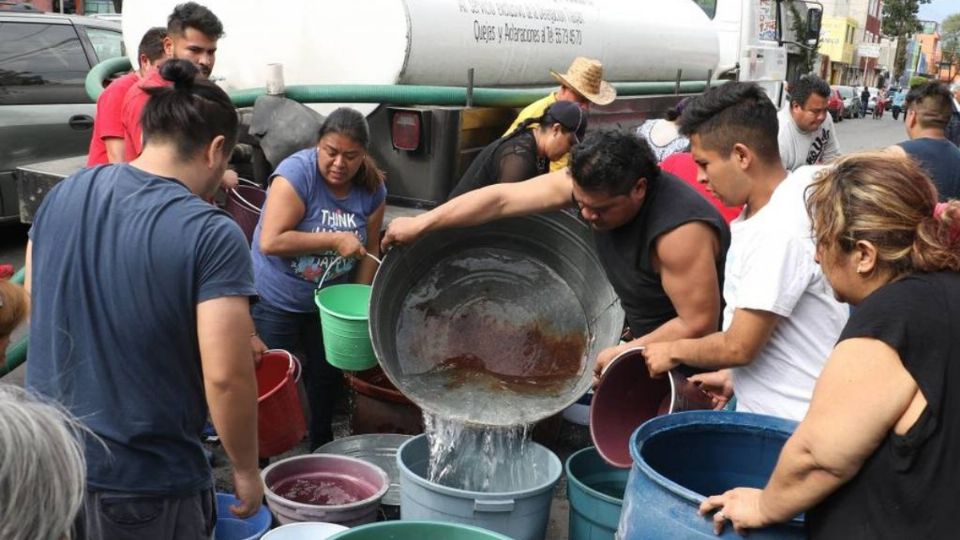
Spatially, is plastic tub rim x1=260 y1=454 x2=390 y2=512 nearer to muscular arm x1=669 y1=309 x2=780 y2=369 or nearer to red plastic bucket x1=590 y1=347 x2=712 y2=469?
red plastic bucket x1=590 y1=347 x2=712 y2=469

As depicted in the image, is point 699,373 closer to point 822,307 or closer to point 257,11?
point 822,307

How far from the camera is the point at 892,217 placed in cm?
183

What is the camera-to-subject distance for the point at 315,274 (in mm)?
3898

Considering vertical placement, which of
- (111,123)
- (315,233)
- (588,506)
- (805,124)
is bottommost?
(588,506)

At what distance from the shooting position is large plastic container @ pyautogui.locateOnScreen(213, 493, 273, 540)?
131 inches

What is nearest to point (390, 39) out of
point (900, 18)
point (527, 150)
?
point (527, 150)

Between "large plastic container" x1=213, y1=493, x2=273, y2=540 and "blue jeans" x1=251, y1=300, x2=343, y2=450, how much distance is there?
835 mm

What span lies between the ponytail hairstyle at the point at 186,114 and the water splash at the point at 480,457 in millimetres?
1539

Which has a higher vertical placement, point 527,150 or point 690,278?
point 527,150

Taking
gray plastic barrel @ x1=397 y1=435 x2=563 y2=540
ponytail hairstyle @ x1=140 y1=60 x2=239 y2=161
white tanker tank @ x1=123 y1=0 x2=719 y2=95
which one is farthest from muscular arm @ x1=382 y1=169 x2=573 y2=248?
white tanker tank @ x1=123 y1=0 x2=719 y2=95

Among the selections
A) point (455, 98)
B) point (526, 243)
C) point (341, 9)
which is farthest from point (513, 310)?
point (341, 9)

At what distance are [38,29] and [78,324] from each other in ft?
19.1

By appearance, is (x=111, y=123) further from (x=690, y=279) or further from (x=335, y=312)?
(x=690, y=279)

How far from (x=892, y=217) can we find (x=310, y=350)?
9.27 feet
